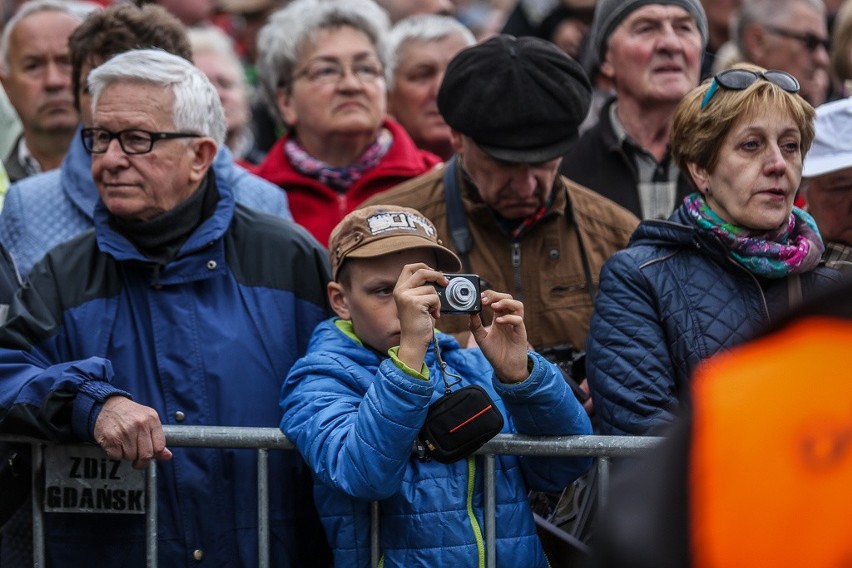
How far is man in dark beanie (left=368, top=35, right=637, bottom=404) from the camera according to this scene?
15.0 feet

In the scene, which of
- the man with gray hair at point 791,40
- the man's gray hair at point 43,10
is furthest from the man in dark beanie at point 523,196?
the man with gray hair at point 791,40

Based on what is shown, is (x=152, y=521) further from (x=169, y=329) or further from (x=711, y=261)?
(x=711, y=261)

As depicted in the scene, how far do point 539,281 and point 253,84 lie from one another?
5342 mm

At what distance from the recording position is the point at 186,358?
3988mm

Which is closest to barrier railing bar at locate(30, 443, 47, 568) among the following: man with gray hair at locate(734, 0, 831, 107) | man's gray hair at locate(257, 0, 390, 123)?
man's gray hair at locate(257, 0, 390, 123)

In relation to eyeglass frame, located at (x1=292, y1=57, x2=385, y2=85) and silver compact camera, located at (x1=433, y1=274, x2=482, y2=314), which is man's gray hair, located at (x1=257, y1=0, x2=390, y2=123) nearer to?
eyeglass frame, located at (x1=292, y1=57, x2=385, y2=85)

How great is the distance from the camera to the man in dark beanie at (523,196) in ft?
15.0

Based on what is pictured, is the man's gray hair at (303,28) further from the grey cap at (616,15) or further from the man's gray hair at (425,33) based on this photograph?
the grey cap at (616,15)

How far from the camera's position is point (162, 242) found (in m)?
4.12

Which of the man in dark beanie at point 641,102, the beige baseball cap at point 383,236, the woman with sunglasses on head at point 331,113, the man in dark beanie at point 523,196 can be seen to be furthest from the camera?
the woman with sunglasses on head at point 331,113

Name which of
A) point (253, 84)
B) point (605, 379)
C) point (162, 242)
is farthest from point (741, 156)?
point (253, 84)

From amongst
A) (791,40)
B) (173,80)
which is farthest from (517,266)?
(791,40)

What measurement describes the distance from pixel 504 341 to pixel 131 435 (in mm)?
1028

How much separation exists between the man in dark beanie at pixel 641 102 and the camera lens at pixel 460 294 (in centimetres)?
197
